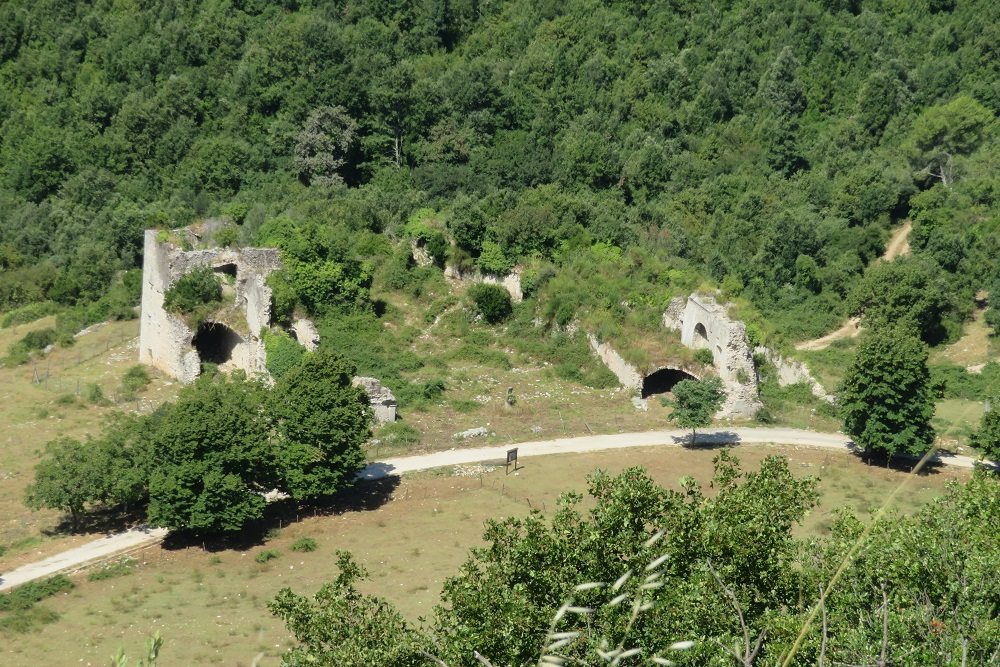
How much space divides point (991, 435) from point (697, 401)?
9591 millimetres

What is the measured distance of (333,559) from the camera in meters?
30.1

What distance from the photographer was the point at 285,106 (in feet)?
219

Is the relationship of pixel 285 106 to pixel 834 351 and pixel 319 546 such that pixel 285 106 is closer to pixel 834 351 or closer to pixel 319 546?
pixel 834 351

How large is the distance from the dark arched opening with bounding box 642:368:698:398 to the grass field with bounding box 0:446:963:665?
6.71 m

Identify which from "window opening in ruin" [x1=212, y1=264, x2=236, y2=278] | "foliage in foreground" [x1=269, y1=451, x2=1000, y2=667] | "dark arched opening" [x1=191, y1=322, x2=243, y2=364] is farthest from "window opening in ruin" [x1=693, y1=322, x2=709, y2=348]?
"foliage in foreground" [x1=269, y1=451, x2=1000, y2=667]

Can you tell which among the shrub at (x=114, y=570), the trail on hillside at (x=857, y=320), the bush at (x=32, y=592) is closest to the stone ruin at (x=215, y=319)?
the shrub at (x=114, y=570)

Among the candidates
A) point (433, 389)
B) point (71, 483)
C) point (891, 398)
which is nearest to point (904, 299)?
point (891, 398)

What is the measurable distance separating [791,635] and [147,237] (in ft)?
123

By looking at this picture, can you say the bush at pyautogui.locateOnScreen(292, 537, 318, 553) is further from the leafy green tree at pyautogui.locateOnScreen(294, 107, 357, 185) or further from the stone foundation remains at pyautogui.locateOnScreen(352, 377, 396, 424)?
the leafy green tree at pyautogui.locateOnScreen(294, 107, 357, 185)

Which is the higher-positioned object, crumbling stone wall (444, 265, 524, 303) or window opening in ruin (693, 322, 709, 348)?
crumbling stone wall (444, 265, 524, 303)

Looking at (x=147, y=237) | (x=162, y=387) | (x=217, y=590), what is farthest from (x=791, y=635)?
(x=147, y=237)

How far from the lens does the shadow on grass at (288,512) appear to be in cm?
3122

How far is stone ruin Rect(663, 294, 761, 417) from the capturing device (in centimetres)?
4166

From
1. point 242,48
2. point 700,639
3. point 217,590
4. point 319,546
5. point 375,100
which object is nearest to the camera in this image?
point 700,639
